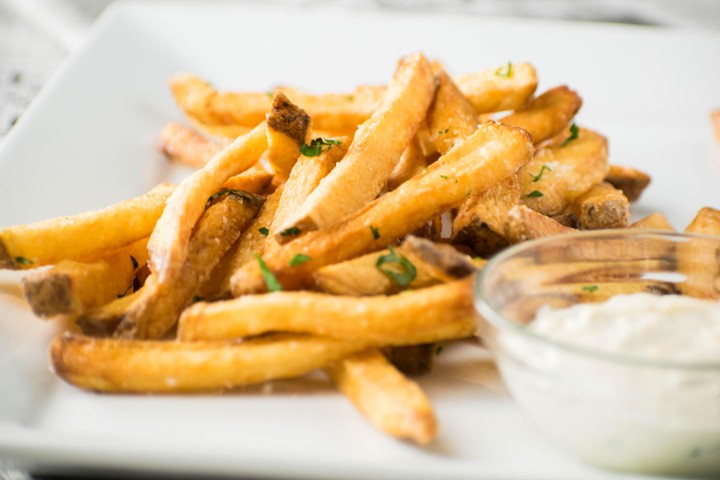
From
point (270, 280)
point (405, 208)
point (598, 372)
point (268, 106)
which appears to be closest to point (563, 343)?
point (598, 372)

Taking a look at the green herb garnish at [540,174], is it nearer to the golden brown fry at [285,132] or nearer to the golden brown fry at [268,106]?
the golden brown fry at [268,106]

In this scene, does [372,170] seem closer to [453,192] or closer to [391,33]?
[453,192]

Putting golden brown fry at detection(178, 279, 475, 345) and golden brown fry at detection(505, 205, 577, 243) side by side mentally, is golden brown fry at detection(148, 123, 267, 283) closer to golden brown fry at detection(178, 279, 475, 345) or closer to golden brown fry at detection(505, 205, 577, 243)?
golden brown fry at detection(178, 279, 475, 345)

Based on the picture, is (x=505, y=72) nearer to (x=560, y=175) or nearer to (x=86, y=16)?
(x=560, y=175)

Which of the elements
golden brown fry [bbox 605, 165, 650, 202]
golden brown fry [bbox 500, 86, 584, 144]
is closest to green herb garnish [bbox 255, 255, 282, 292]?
golden brown fry [bbox 500, 86, 584, 144]

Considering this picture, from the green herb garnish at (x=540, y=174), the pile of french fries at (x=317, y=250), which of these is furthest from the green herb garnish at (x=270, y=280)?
the green herb garnish at (x=540, y=174)

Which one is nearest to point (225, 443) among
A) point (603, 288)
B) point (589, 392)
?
point (589, 392)
